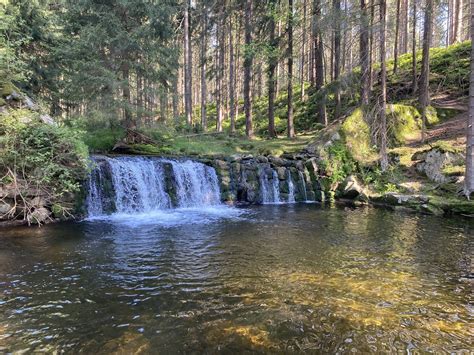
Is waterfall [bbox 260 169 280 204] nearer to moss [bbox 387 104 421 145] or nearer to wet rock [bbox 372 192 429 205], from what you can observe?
wet rock [bbox 372 192 429 205]

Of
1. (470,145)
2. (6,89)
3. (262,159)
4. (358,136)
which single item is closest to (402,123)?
(358,136)

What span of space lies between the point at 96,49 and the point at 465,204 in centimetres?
1522

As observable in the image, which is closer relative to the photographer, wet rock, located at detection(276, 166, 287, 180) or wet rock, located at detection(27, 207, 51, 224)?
wet rock, located at detection(27, 207, 51, 224)

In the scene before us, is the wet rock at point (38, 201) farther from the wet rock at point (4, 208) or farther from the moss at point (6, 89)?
the moss at point (6, 89)

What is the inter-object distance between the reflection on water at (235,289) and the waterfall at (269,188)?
528cm

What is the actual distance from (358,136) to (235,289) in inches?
495

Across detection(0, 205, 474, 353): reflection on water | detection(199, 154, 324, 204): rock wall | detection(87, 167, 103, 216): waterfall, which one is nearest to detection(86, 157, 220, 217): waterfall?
detection(87, 167, 103, 216): waterfall

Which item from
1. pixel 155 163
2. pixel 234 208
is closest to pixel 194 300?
Result: pixel 234 208

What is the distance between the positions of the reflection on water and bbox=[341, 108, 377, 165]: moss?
658 cm

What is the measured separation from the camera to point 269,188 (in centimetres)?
1521

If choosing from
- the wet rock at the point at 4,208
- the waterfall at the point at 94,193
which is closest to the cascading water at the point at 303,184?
the waterfall at the point at 94,193

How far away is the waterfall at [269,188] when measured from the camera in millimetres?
15141

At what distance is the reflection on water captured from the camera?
4.29 m

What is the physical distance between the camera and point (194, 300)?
5.33m
